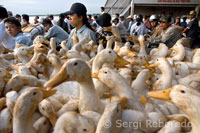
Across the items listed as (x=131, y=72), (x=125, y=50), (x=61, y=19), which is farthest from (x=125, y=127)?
(x=61, y=19)

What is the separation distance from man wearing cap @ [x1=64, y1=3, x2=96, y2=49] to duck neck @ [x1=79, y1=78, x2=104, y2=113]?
1908 mm

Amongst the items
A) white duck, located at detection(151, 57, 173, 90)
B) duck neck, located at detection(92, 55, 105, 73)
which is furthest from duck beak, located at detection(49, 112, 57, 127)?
white duck, located at detection(151, 57, 173, 90)

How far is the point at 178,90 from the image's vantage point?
3.47 ft

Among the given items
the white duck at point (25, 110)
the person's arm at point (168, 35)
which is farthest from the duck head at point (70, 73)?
the person's arm at point (168, 35)

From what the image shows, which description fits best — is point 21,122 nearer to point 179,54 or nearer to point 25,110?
point 25,110

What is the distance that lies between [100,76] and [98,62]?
1.23 ft

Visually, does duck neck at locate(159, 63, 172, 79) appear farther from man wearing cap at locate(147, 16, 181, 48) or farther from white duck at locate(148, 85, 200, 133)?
man wearing cap at locate(147, 16, 181, 48)

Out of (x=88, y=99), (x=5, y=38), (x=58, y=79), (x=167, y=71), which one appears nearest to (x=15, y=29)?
(x=5, y=38)

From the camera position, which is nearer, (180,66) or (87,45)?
(180,66)

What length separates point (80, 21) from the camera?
3164mm

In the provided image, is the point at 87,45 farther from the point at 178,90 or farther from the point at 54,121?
the point at 178,90

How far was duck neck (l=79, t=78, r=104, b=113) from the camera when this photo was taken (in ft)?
4.43

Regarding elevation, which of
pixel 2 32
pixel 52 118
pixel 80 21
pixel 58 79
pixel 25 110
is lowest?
pixel 52 118

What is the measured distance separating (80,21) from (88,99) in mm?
2094
